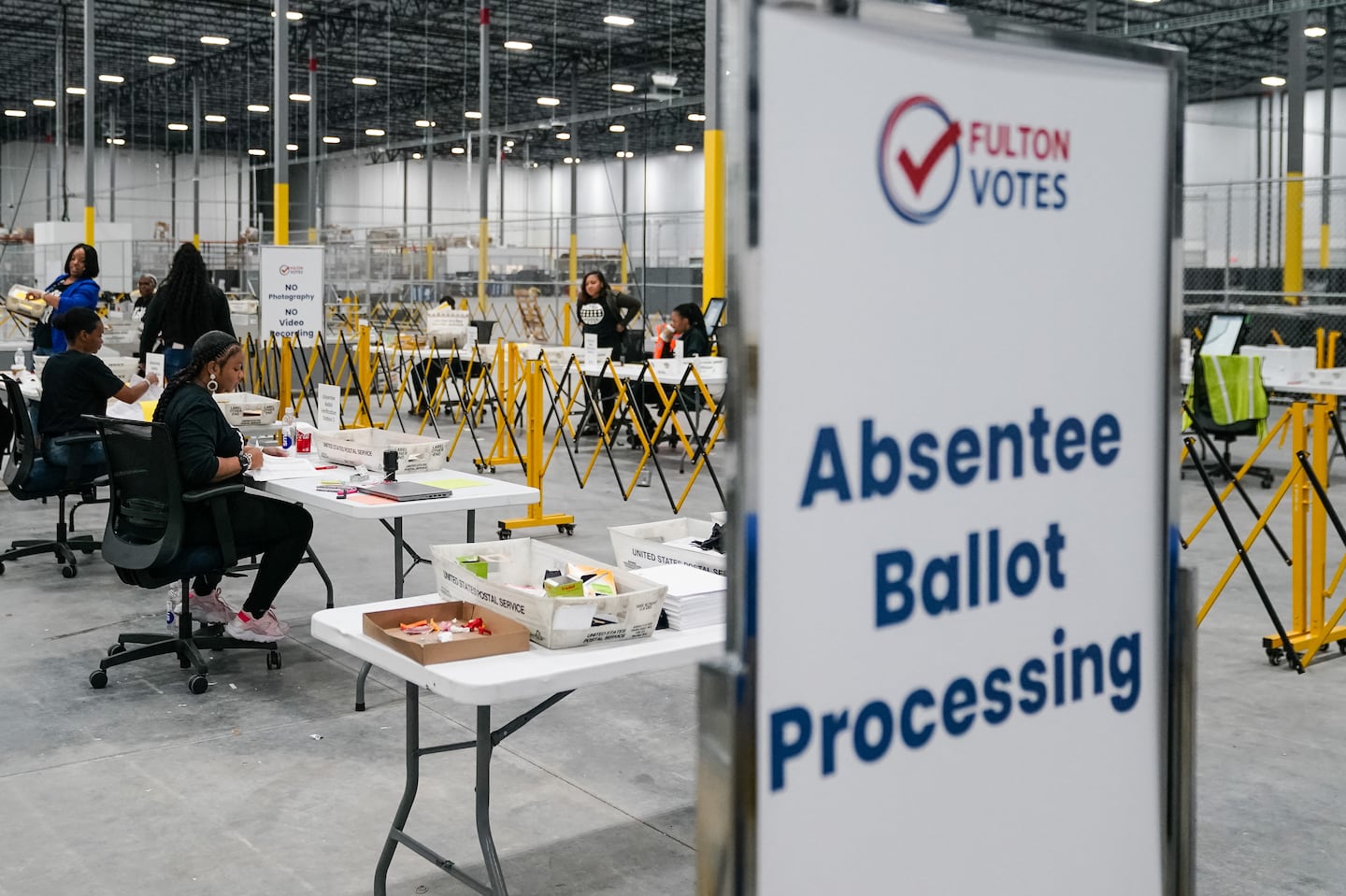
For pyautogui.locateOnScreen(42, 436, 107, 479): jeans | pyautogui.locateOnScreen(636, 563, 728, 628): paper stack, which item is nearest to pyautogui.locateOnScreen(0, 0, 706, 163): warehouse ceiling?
pyautogui.locateOnScreen(42, 436, 107, 479): jeans

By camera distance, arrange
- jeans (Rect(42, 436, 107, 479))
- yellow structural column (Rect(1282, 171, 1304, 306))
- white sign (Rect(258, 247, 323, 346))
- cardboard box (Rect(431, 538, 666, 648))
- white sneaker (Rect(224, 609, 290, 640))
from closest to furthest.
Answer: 1. cardboard box (Rect(431, 538, 666, 648))
2. white sneaker (Rect(224, 609, 290, 640))
3. jeans (Rect(42, 436, 107, 479))
4. white sign (Rect(258, 247, 323, 346))
5. yellow structural column (Rect(1282, 171, 1304, 306))

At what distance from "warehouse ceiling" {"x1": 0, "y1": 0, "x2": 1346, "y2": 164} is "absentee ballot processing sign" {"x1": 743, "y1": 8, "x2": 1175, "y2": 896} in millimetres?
15684

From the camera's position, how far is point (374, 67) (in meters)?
29.3

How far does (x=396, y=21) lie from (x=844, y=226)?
2487 centimetres

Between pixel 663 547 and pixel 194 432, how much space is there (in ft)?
6.36

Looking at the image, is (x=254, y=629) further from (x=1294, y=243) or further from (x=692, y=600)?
(x=1294, y=243)

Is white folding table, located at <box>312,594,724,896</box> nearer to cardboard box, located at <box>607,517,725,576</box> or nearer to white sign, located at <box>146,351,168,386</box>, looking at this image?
cardboard box, located at <box>607,517,725,576</box>

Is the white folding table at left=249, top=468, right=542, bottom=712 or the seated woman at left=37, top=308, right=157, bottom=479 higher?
the seated woman at left=37, top=308, right=157, bottom=479

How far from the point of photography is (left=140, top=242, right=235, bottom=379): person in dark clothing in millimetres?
7551

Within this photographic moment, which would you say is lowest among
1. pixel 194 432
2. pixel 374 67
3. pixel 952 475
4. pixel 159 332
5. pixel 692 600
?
pixel 692 600

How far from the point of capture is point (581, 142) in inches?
1221

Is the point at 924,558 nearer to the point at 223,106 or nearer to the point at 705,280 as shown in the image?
the point at 705,280

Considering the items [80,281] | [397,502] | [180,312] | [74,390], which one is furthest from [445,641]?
[80,281]

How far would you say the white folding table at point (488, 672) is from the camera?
2521 mm
